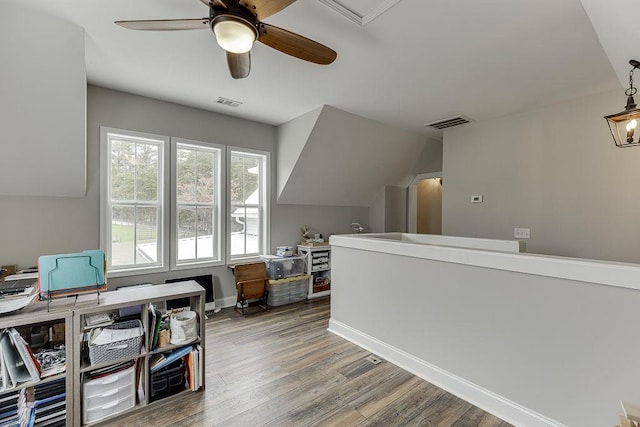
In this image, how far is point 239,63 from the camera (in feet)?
5.79

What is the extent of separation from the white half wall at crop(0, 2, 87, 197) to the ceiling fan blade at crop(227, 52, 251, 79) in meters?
1.39

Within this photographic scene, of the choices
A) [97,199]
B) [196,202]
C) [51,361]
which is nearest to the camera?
[51,361]

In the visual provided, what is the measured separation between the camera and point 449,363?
2215mm

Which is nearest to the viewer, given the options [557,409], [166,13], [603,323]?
[603,323]

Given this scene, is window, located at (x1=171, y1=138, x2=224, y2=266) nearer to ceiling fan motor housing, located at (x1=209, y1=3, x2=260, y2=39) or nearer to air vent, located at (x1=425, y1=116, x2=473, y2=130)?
ceiling fan motor housing, located at (x1=209, y1=3, x2=260, y2=39)

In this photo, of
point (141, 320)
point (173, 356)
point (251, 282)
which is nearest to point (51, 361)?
point (141, 320)

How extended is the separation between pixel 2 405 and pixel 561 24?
4.25 metres

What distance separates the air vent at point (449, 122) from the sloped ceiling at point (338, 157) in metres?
0.53

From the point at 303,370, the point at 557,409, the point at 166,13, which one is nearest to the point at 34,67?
the point at 166,13

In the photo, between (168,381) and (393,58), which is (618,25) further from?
(168,381)

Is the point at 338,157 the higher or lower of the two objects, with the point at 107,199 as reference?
higher

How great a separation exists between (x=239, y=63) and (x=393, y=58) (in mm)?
1436

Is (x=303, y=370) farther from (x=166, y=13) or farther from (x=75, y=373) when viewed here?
(x=166, y=13)

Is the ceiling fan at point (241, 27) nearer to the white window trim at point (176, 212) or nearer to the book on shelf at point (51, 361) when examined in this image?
the book on shelf at point (51, 361)
